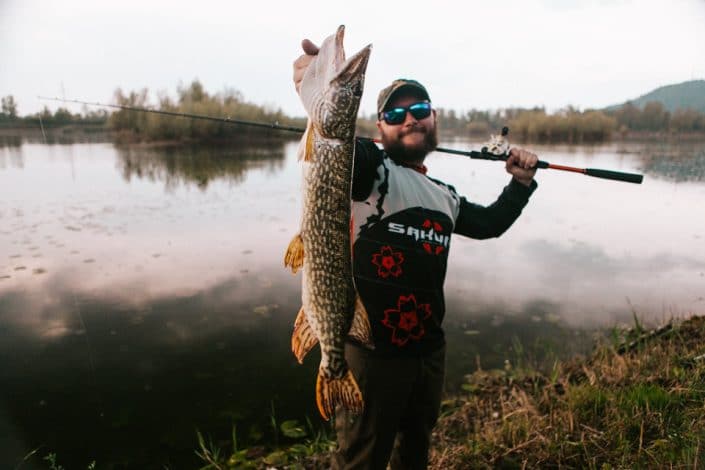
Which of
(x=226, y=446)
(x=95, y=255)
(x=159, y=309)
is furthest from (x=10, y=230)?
(x=226, y=446)

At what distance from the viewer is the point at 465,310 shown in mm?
5875

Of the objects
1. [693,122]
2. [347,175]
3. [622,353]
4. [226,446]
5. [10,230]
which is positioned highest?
[693,122]

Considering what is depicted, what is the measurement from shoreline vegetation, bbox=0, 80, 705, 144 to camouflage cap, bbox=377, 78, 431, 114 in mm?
20124

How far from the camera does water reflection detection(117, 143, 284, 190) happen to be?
1467cm

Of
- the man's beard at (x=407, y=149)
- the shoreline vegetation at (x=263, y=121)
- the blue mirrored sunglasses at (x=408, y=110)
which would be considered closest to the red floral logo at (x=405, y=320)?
the man's beard at (x=407, y=149)

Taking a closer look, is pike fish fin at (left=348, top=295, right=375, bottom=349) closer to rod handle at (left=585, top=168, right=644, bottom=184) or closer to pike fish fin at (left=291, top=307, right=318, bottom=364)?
pike fish fin at (left=291, top=307, right=318, bottom=364)

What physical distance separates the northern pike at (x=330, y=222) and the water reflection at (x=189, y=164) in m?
12.2

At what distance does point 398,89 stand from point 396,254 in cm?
104

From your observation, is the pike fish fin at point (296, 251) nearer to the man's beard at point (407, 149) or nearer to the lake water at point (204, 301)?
the man's beard at point (407, 149)

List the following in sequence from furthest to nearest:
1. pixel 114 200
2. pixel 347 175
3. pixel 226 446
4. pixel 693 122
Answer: pixel 693 122 < pixel 114 200 < pixel 226 446 < pixel 347 175

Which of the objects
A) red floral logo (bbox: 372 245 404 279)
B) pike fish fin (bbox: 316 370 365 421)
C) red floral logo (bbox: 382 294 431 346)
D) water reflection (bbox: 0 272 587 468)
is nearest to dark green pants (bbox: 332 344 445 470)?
red floral logo (bbox: 382 294 431 346)

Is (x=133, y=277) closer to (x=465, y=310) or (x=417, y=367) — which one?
(x=465, y=310)

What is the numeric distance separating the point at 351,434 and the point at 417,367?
46cm

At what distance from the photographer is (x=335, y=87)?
1.55 m
